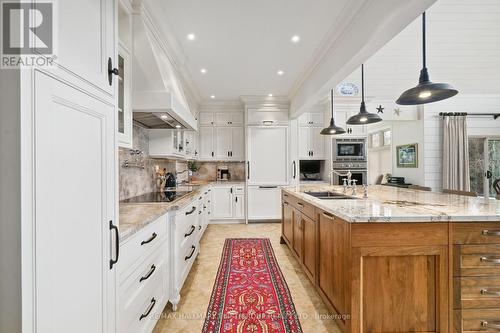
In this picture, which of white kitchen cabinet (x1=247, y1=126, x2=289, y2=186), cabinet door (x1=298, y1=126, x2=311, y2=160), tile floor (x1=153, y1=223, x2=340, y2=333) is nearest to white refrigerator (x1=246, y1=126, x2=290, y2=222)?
white kitchen cabinet (x1=247, y1=126, x2=289, y2=186)

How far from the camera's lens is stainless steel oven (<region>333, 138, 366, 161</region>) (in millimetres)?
4746

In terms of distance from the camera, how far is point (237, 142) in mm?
5266

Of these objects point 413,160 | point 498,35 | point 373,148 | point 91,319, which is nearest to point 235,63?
point 91,319

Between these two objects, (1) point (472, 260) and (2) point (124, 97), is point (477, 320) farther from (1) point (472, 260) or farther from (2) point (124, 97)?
(2) point (124, 97)

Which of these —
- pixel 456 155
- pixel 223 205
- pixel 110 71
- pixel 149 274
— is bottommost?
pixel 223 205

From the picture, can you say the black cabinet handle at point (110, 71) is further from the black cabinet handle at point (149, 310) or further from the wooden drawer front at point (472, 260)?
the wooden drawer front at point (472, 260)

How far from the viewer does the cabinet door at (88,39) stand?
2.45 ft

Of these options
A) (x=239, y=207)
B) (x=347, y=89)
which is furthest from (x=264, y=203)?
(x=347, y=89)

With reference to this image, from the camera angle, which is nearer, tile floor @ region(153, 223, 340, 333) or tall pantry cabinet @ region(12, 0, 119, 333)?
tall pantry cabinet @ region(12, 0, 119, 333)

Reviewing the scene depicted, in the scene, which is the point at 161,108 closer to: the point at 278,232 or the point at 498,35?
the point at 278,232

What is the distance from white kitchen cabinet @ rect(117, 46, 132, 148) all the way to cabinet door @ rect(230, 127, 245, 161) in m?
3.50

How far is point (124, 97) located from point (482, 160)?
7.01m

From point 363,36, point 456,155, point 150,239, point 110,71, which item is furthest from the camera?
point 456,155

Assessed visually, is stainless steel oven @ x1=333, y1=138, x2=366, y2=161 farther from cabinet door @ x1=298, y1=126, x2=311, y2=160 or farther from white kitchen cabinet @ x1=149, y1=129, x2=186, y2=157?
white kitchen cabinet @ x1=149, y1=129, x2=186, y2=157
